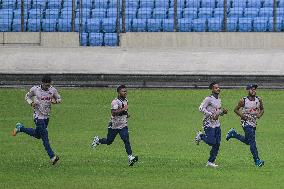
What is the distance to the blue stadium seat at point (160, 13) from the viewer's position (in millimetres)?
56469

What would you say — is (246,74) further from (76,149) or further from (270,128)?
(76,149)

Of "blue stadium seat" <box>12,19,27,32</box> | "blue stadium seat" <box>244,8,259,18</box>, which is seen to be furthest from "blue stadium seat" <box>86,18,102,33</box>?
"blue stadium seat" <box>244,8,259,18</box>

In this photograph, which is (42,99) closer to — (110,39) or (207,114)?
(207,114)

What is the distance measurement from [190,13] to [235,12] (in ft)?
6.42

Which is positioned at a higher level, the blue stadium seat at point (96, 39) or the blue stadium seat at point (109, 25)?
the blue stadium seat at point (109, 25)

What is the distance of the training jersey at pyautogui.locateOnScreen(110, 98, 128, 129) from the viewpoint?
99.0ft

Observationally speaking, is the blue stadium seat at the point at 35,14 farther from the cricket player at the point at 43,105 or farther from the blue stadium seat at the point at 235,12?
the cricket player at the point at 43,105

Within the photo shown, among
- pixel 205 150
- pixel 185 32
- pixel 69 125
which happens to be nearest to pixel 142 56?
pixel 185 32

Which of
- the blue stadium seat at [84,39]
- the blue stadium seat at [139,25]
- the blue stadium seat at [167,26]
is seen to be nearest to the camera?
the blue stadium seat at [84,39]

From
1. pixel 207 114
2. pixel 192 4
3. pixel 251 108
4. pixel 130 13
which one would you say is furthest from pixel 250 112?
pixel 192 4

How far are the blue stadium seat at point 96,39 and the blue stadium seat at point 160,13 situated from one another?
269 centimetres

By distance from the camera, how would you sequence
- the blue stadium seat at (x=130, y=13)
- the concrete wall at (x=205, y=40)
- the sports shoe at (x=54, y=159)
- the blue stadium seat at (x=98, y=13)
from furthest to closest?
1. the blue stadium seat at (x=98, y=13)
2. the blue stadium seat at (x=130, y=13)
3. the concrete wall at (x=205, y=40)
4. the sports shoe at (x=54, y=159)

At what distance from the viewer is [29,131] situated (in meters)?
31.2

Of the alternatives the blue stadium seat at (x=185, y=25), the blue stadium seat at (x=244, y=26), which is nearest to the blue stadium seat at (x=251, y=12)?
the blue stadium seat at (x=244, y=26)
